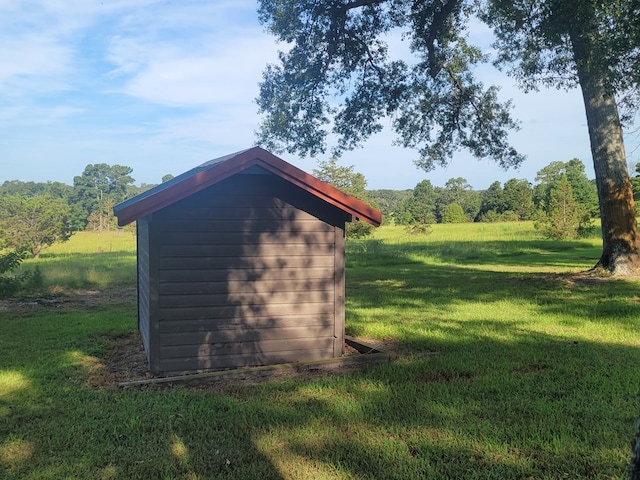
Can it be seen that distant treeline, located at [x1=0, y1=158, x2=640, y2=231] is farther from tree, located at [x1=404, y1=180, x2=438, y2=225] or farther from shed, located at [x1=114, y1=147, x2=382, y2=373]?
shed, located at [x1=114, y1=147, x2=382, y2=373]

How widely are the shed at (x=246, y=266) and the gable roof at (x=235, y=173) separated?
0.01 metres

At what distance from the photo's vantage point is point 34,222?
110ft

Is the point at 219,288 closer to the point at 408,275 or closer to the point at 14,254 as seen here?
the point at 14,254

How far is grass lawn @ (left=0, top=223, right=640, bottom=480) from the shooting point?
3.95 meters

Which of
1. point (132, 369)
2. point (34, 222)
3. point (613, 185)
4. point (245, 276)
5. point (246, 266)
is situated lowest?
point (132, 369)

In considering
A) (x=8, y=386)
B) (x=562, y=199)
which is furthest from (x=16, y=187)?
(x=8, y=386)

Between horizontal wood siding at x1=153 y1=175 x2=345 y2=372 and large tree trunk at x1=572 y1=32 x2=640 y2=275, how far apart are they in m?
10.2

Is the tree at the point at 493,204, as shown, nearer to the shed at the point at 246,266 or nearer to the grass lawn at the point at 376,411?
the grass lawn at the point at 376,411

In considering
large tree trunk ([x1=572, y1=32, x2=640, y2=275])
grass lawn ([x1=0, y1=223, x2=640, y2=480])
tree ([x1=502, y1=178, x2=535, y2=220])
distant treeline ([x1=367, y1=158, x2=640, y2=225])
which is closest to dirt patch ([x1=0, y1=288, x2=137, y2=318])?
grass lawn ([x1=0, y1=223, x2=640, y2=480])

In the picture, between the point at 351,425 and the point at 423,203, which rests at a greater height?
the point at 423,203

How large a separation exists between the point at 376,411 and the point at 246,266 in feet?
9.23

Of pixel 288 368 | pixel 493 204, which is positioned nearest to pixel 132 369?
pixel 288 368

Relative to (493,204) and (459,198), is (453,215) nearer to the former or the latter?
(493,204)

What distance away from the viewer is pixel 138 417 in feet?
16.5
